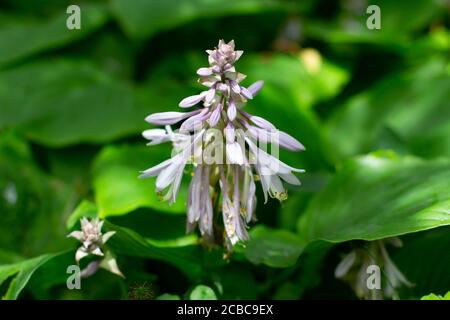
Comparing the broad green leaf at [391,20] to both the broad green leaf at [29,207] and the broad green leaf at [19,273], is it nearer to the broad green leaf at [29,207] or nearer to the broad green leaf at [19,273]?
the broad green leaf at [29,207]

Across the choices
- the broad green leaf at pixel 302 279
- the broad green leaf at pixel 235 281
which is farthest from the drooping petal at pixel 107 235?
the broad green leaf at pixel 302 279

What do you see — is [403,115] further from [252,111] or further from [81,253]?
[81,253]

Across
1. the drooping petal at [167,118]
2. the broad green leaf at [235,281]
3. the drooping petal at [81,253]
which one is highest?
the drooping petal at [167,118]

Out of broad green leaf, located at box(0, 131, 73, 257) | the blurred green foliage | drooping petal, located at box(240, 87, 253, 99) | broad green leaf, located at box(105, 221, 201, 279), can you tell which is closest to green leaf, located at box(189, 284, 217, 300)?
the blurred green foliage

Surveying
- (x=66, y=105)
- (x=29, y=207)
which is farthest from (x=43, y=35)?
(x=29, y=207)

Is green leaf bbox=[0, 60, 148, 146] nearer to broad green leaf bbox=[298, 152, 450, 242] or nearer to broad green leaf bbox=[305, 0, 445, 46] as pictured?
broad green leaf bbox=[298, 152, 450, 242]
